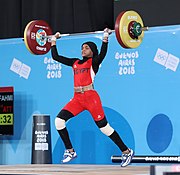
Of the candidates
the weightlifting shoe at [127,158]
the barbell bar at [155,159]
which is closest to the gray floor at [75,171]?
the weightlifting shoe at [127,158]

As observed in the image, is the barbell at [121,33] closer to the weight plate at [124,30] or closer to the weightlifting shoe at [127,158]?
the weight plate at [124,30]

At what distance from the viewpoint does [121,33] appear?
3568 mm

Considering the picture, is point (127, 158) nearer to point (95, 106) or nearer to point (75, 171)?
point (95, 106)

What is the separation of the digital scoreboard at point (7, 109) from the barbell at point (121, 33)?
76 centimetres

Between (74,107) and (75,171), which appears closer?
(75,171)

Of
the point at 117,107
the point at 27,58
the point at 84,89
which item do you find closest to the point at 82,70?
the point at 84,89

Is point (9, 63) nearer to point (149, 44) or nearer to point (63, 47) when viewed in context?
point (63, 47)

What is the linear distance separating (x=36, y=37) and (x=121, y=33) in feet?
2.14

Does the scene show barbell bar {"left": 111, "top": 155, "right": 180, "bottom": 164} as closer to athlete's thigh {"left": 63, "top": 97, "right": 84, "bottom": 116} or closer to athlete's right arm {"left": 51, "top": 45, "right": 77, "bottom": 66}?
athlete's thigh {"left": 63, "top": 97, "right": 84, "bottom": 116}

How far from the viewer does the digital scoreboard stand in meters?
4.61

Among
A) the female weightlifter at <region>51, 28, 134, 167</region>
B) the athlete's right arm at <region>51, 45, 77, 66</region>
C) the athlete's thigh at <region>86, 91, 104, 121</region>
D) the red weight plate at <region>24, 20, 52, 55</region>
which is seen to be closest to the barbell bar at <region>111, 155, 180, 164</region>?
the female weightlifter at <region>51, 28, 134, 167</region>

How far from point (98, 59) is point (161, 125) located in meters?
0.69

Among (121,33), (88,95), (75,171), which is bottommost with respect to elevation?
(75,171)

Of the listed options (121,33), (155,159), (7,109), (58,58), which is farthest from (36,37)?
(155,159)
